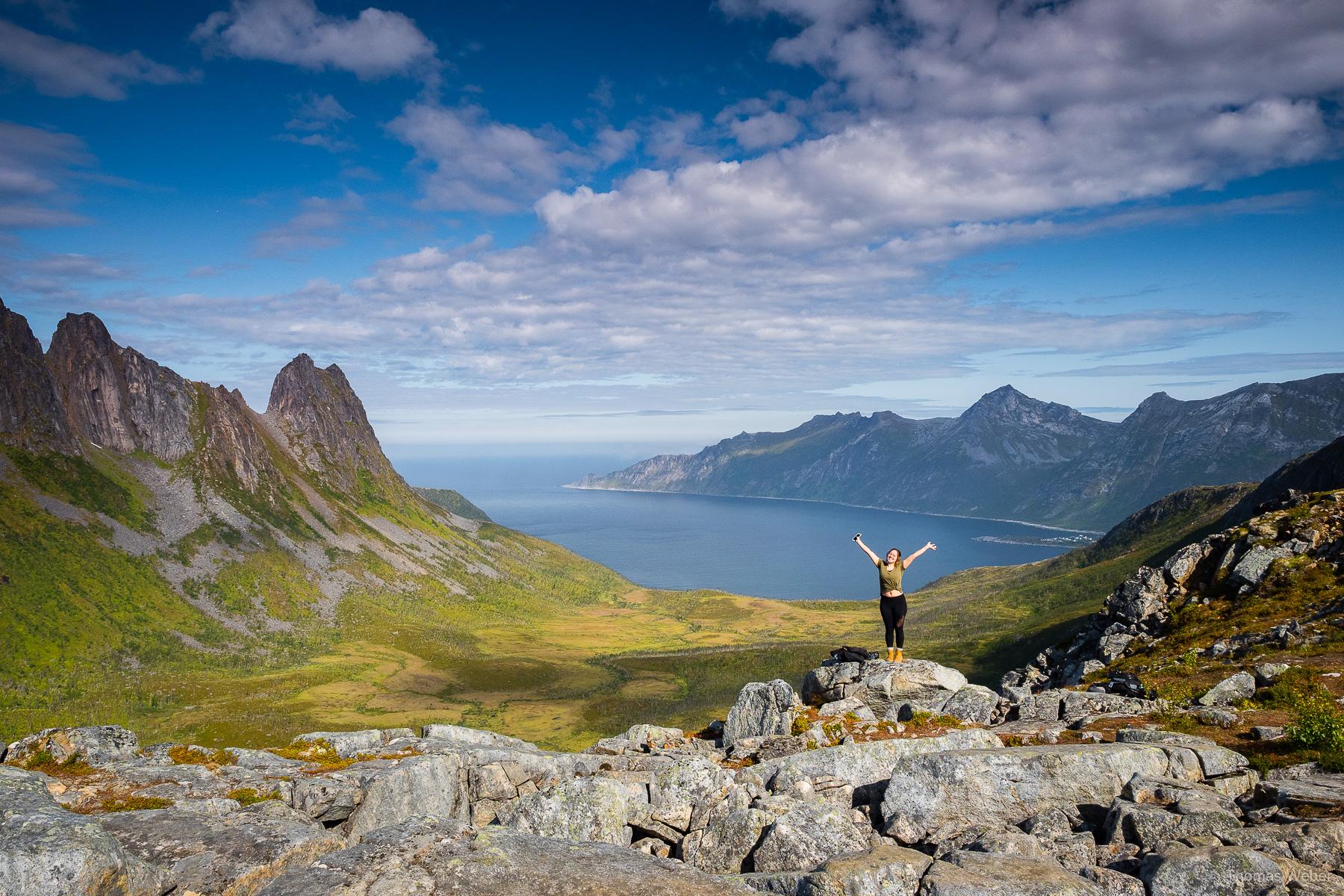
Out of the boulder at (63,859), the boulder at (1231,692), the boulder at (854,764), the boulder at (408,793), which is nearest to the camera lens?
the boulder at (63,859)

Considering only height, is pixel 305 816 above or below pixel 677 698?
above

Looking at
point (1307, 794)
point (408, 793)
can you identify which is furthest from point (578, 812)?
point (1307, 794)

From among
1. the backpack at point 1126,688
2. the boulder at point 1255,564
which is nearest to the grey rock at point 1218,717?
the backpack at point 1126,688

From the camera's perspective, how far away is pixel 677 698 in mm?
152875

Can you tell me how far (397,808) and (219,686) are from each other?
177 metres

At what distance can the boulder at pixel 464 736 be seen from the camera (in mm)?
Answer: 33094

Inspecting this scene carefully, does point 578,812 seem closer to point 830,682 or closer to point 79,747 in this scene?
point 830,682

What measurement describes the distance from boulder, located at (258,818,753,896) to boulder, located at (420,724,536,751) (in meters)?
21.9

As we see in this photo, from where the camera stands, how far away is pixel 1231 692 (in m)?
24.5

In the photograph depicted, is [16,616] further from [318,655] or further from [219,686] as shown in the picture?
[318,655]

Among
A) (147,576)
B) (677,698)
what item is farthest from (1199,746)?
(147,576)

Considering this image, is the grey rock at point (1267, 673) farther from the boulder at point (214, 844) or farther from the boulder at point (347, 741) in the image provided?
the boulder at point (347, 741)

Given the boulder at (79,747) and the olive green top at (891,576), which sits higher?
the olive green top at (891,576)

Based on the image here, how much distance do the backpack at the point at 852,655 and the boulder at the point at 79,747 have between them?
2767 centimetres
